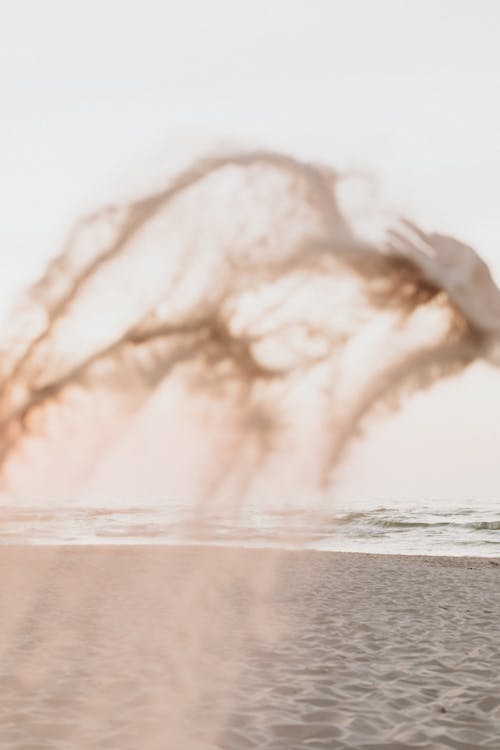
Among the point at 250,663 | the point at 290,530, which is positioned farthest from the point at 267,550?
the point at 250,663

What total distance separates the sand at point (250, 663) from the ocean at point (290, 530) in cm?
1267

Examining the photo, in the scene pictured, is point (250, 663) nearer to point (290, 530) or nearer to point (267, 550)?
point (267, 550)

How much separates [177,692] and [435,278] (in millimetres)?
9840

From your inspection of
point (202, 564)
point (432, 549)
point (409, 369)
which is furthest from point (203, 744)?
point (432, 549)

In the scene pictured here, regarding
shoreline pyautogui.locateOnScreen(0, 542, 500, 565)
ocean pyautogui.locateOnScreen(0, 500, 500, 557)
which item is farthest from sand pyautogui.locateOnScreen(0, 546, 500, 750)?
ocean pyautogui.locateOnScreen(0, 500, 500, 557)

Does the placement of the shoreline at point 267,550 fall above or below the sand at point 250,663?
below

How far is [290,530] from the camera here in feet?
164

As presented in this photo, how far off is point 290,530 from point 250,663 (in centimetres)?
3945

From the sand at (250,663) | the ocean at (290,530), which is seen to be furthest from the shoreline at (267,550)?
the sand at (250,663)

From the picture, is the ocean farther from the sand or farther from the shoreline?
the sand

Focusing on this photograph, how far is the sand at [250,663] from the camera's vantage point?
25.8 feet

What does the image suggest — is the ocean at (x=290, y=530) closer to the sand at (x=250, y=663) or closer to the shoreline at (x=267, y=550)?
the shoreline at (x=267, y=550)

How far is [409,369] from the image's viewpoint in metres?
18.3

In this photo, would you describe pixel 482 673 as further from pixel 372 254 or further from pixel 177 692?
pixel 372 254
